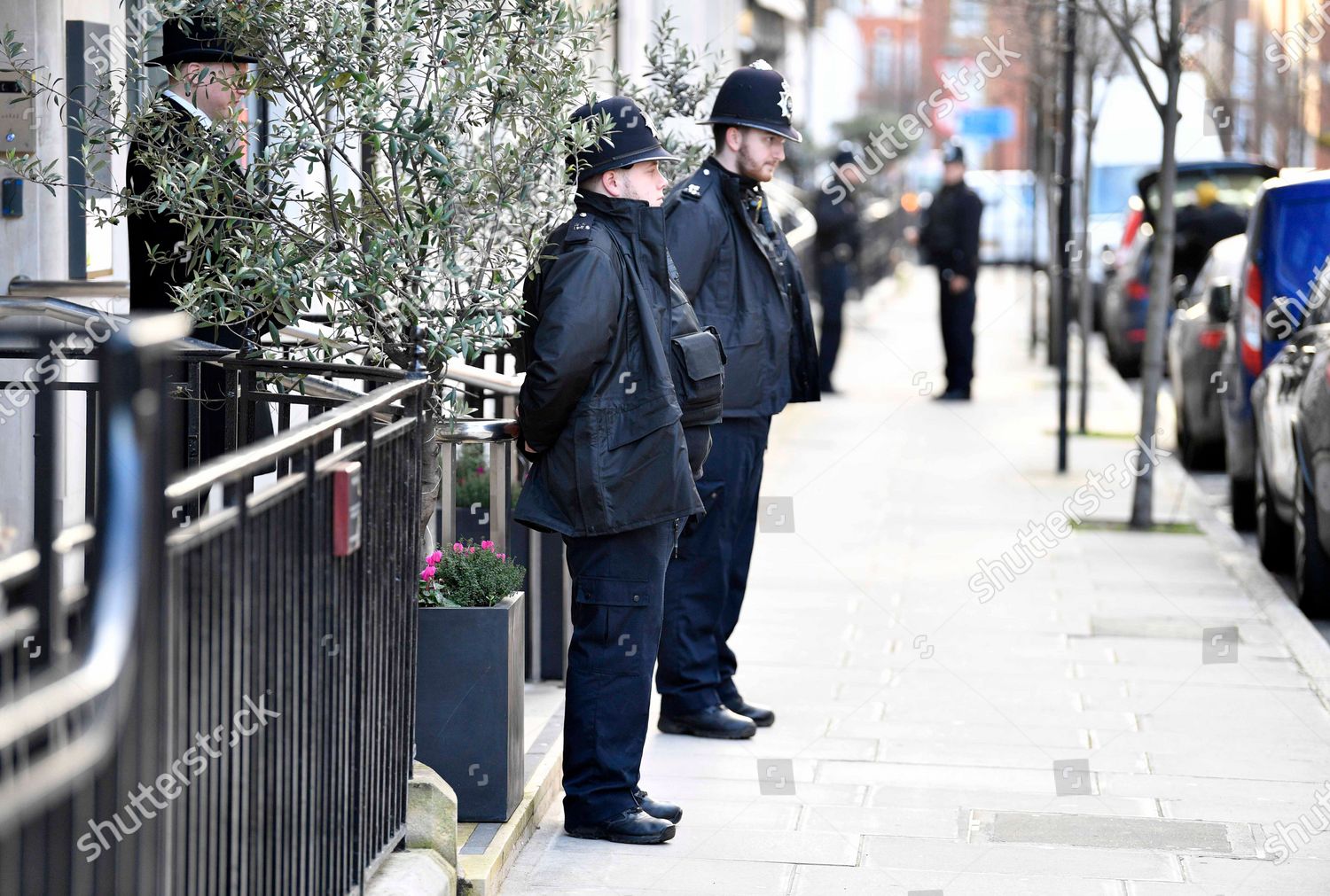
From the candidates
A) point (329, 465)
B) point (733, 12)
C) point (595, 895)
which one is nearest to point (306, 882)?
point (329, 465)

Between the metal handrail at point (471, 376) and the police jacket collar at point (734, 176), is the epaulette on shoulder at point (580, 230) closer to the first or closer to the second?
the metal handrail at point (471, 376)

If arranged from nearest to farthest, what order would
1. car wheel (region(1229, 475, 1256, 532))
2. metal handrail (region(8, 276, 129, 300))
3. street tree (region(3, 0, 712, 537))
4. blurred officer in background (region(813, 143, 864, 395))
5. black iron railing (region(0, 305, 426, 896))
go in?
black iron railing (region(0, 305, 426, 896)) < street tree (region(3, 0, 712, 537)) < metal handrail (region(8, 276, 129, 300)) < car wheel (region(1229, 475, 1256, 532)) < blurred officer in background (region(813, 143, 864, 395))

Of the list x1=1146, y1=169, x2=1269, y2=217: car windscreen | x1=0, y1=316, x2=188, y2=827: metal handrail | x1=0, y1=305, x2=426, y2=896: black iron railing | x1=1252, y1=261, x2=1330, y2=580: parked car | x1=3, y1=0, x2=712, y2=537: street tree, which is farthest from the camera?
x1=1146, y1=169, x2=1269, y2=217: car windscreen

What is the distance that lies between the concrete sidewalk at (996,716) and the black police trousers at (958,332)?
3.68 m

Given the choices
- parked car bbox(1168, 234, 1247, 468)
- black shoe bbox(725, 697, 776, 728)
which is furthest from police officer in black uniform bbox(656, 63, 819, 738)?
parked car bbox(1168, 234, 1247, 468)

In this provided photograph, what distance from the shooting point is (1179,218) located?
17.5 m

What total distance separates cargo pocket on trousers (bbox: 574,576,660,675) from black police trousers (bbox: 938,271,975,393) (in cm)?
1115

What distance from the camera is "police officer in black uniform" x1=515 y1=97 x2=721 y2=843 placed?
4.63 meters

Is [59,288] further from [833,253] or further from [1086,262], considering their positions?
[833,253]

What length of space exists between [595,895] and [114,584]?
2.63 m

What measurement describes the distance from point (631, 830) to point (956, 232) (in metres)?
11.8

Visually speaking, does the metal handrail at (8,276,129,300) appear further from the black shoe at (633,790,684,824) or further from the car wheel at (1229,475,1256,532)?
the car wheel at (1229,475,1256,532)

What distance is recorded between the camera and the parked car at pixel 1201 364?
1216 centimetres

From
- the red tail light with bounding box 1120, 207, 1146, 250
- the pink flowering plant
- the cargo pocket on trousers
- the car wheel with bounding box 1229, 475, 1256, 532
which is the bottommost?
the car wheel with bounding box 1229, 475, 1256, 532
